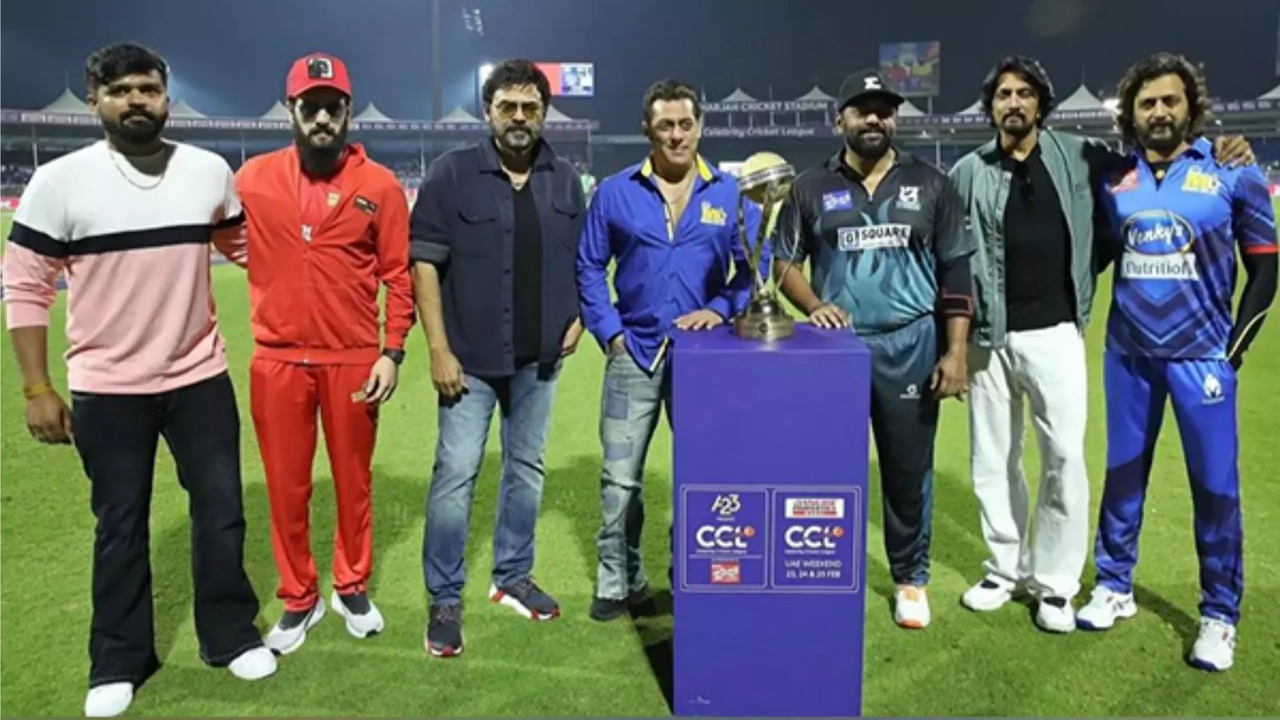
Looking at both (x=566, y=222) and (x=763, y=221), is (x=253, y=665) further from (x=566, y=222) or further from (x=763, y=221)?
(x=763, y=221)

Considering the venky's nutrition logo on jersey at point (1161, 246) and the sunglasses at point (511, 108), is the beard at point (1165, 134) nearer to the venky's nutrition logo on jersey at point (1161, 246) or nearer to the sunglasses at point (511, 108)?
the venky's nutrition logo on jersey at point (1161, 246)

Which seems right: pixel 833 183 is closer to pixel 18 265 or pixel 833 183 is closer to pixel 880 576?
pixel 880 576

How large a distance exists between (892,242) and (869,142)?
313mm

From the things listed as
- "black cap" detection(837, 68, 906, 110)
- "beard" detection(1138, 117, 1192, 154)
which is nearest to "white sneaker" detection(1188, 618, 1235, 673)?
"beard" detection(1138, 117, 1192, 154)

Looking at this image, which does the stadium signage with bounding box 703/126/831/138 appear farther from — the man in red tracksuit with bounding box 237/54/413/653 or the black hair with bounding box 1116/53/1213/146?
the man in red tracksuit with bounding box 237/54/413/653

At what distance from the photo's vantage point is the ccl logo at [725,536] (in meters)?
2.43

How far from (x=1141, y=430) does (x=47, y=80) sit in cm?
5475

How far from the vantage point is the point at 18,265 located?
2.47 m

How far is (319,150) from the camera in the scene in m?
2.81

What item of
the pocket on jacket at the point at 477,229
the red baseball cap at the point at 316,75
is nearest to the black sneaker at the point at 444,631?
the pocket on jacket at the point at 477,229

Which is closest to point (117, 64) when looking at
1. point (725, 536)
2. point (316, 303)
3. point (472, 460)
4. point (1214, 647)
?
point (316, 303)

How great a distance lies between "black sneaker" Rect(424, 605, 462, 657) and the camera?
298 cm

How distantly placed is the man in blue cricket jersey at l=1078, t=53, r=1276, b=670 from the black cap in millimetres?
736

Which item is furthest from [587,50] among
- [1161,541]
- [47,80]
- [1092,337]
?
[1161,541]
